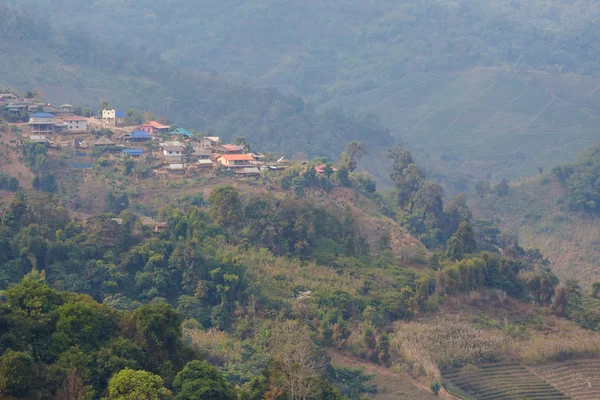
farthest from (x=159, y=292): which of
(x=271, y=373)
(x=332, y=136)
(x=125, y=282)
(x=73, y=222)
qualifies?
(x=332, y=136)

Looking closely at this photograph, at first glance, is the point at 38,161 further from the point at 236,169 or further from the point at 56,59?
the point at 56,59

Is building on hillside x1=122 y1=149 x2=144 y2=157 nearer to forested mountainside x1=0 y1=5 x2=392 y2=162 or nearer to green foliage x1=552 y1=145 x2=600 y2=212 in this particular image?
green foliage x1=552 y1=145 x2=600 y2=212

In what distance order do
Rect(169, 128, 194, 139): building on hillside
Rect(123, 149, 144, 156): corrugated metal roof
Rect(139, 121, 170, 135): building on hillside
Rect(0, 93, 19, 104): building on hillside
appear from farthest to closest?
1. Rect(0, 93, 19, 104): building on hillside
2. Rect(169, 128, 194, 139): building on hillside
3. Rect(139, 121, 170, 135): building on hillside
4. Rect(123, 149, 144, 156): corrugated metal roof

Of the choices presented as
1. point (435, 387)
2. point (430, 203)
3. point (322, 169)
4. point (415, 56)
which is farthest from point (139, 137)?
point (415, 56)

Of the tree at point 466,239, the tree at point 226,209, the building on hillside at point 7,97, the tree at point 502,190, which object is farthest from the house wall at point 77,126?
the tree at point 502,190

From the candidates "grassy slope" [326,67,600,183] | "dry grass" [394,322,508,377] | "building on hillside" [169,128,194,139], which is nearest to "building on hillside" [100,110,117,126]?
"building on hillside" [169,128,194,139]

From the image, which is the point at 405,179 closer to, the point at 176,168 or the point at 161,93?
the point at 176,168
